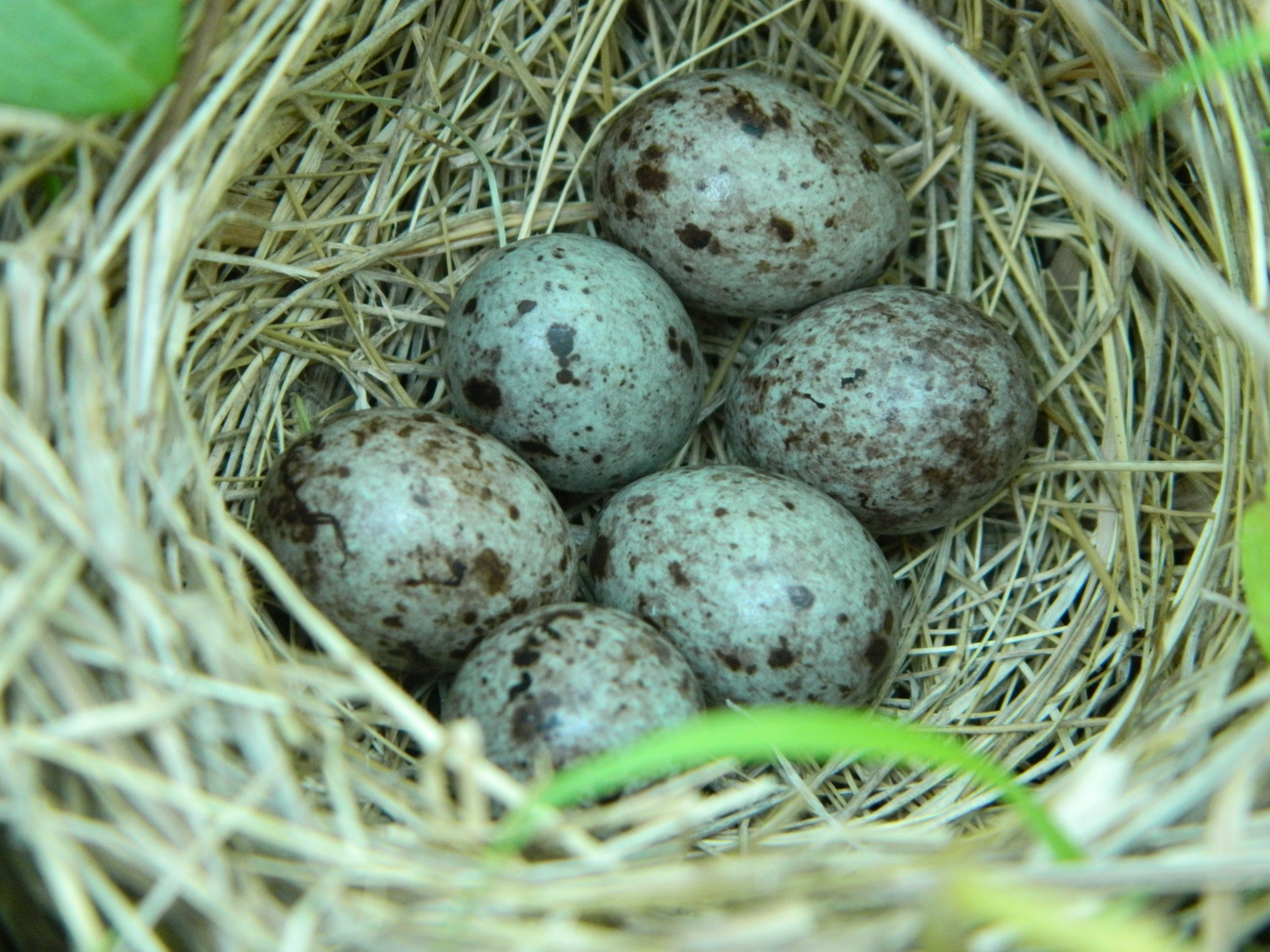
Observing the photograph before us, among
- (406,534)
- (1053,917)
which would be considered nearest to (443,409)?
(406,534)

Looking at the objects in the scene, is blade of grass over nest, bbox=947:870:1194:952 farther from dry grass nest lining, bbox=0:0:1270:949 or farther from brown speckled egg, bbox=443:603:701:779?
brown speckled egg, bbox=443:603:701:779

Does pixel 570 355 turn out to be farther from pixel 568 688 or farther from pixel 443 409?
pixel 568 688

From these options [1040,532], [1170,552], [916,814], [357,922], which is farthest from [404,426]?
[1170,552]

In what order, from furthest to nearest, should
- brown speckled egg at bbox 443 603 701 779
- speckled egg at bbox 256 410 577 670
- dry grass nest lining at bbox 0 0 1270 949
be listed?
speckled egg at bbox 256 410 577 670 → brown speckled egg at bbox 443 603 701 779 → dry grass nest lining at bbox 0 0 1270 949

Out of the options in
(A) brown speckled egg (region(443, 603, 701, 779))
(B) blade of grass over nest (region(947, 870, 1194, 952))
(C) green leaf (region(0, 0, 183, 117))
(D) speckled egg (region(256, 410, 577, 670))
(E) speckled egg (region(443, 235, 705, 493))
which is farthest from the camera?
(E) speckled egg (region(443, 235, 705, 493))

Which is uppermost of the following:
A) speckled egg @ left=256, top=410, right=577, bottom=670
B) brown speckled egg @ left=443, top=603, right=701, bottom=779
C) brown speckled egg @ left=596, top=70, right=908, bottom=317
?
brown speckled egg @ left=596, top=70, right=908, bottom=317

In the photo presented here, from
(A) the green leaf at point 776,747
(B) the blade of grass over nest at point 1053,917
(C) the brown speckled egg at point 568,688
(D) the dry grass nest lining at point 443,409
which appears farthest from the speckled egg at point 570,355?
(B) the blade of grass over nest at point 1053,917

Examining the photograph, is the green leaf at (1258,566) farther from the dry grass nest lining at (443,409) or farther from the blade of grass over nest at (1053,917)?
the blade of grass over nest at (1053,917)

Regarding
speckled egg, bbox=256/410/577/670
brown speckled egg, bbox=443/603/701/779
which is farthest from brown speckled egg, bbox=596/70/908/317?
brown speckled egg, bbox=443/603/701/779
